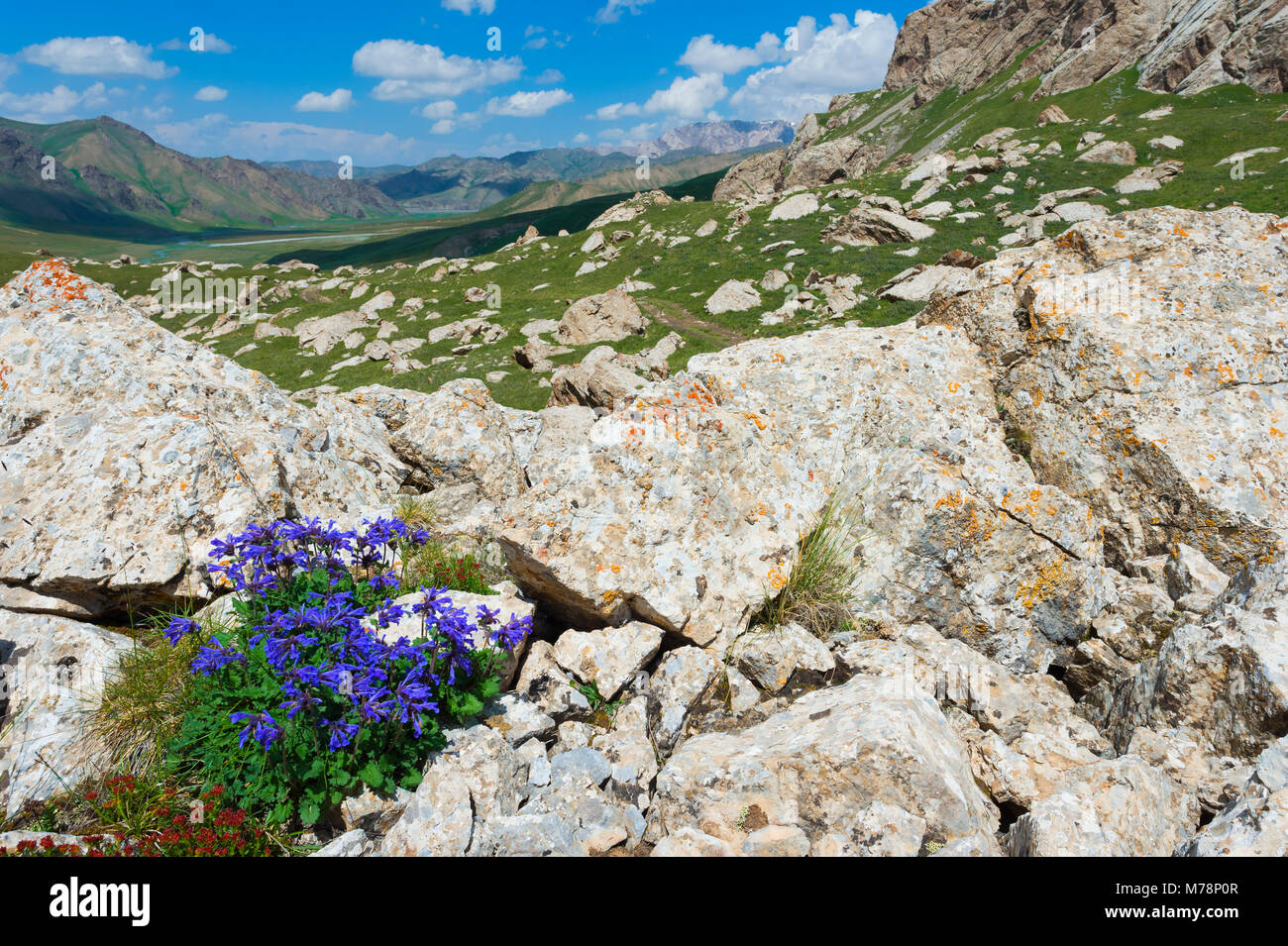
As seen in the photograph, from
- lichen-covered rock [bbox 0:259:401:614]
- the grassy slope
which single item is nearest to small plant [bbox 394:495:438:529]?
lichen-covered rock [bbox 0:259:401:614]

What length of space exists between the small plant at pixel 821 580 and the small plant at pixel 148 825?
16.8 ft

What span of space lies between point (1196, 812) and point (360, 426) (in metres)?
12.4

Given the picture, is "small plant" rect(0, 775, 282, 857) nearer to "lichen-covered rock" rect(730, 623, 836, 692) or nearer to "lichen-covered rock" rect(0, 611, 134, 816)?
"lichen-covered rock" rect(0, 611, 134, 816)

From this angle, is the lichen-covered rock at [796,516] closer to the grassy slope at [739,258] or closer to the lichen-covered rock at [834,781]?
the lichen-covered rock at [834,781]

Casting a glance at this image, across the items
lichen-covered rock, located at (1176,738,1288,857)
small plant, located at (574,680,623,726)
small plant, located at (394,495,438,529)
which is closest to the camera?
lichen-covered rock, located at (1176,738,1288,857)

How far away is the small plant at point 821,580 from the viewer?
282 inches

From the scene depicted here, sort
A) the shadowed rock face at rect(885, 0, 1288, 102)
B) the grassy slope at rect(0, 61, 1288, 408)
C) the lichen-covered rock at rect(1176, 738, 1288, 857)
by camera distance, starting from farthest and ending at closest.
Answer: the shadowed rock face at rect(885, 0, 1288, 102) < the grassy slope at rect(0, 61, 1288, 408) < the lichen-covered rock at rect(1176, 738, 1288, 857)

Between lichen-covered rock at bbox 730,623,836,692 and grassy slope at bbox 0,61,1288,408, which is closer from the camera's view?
lichen-covered rock at bbox 730,623,836,692

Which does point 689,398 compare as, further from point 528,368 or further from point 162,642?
point 528,368

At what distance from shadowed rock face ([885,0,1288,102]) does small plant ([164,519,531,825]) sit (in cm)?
9697

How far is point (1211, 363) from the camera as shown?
7719 mm

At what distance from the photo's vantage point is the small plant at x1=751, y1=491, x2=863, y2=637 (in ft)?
23.5

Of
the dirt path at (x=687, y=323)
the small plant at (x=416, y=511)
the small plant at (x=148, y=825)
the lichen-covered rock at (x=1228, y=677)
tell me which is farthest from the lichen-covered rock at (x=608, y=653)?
the dirt path at (x=687, y=323)
